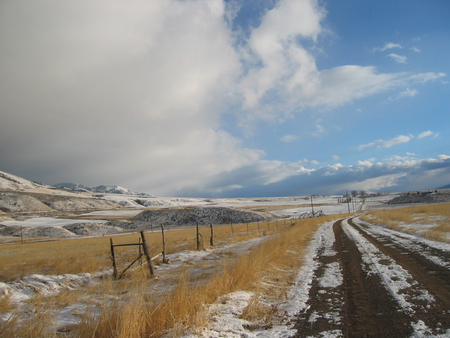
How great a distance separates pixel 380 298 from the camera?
6746 millimetres

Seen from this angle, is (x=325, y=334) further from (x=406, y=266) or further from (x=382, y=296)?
(x=406, y=266)

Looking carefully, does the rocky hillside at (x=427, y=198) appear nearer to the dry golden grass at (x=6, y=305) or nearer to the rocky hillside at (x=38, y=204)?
the dry golden grass at (x=6, y=305)

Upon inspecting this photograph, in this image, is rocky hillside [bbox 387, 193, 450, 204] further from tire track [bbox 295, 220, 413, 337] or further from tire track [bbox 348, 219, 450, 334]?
tire track [bbox 295, 220, 413, 337]

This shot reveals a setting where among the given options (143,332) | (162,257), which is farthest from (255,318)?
(162,257)

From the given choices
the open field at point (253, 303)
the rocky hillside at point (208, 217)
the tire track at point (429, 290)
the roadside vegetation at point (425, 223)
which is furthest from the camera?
the rocky hillside at point (208, 217)

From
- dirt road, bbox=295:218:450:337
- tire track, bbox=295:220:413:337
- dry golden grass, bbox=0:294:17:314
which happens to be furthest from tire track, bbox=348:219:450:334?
dry golden grass, bbox=0:294:17:314

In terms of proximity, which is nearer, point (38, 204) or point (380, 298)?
point (380, 298)

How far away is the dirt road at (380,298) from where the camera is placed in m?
5.06

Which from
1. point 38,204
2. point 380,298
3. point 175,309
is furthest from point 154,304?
point 38,204

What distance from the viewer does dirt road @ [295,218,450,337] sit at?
506 cm

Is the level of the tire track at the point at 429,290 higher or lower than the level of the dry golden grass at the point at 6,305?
lower

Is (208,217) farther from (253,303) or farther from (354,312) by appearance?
(354,312)

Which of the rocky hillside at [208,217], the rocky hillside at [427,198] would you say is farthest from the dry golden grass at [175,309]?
the rocky hillside at [427,198]

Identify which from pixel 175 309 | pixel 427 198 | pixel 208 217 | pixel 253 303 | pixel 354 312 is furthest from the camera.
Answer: pixel 427 198
